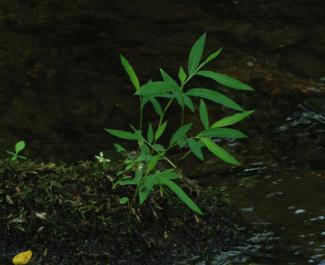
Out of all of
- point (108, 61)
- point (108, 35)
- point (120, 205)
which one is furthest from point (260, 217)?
point (108, 35)

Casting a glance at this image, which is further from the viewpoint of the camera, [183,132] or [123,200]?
[123,200]

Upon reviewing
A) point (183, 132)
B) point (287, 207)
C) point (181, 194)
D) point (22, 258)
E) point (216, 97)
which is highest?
point (216, 97)

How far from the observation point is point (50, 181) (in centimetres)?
308

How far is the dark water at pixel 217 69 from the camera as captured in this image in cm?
371

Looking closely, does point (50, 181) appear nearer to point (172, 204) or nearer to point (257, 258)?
point (172, 204)

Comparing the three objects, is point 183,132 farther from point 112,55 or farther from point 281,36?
point 281,36

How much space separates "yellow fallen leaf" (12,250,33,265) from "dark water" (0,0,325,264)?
0.87 metres

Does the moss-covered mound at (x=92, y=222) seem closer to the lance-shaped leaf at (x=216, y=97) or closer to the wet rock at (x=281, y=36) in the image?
the lance-shaped leaf at (x=216, y=97)

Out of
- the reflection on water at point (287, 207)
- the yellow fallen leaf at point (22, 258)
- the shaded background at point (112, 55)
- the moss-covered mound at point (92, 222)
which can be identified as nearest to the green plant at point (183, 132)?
the moss-covered mound at point (92, 222)

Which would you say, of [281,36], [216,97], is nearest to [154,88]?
[216,97]

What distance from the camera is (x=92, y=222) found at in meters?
2.99

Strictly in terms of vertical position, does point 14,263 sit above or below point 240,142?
above

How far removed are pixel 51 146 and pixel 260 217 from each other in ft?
5.41

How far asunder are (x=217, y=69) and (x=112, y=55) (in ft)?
3.14
